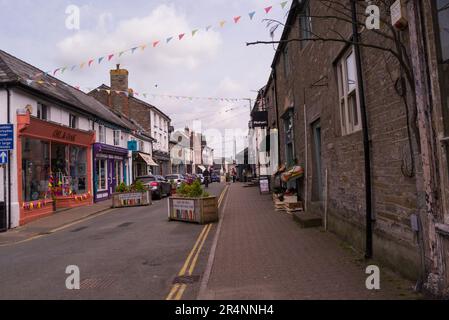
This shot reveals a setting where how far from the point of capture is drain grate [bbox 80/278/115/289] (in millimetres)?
5938

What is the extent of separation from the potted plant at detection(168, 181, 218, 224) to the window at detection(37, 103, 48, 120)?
7.95 m

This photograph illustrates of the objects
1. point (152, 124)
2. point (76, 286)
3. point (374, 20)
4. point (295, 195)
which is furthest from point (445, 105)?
point (152, 124)

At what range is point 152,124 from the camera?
1633 inches

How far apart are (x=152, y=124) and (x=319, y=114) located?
32.9 meters

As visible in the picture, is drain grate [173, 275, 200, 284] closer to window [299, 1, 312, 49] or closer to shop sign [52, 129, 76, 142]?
window [299, 1, 312, 49]

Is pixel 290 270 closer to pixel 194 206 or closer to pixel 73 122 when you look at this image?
pixel 194 206

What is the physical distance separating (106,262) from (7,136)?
859cm

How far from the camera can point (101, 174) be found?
25.2 metres

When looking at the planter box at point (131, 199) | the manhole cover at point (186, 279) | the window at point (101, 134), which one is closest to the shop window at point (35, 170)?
the planter box at point (131, 199)

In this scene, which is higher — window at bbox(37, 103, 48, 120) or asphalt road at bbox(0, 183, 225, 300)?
window at bbox(37, 103, 48, 120)

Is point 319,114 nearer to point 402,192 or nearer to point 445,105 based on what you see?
point 402,192

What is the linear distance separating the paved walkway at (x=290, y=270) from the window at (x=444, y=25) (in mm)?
2879

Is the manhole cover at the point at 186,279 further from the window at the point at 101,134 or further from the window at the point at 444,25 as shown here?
the window at the point at 101,134

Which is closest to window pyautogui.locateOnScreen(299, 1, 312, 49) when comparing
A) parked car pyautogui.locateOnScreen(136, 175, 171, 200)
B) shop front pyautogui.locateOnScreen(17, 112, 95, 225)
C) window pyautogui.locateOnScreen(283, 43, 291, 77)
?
window pyautogui.locateOnScreen(283, 43, 291, 77)
